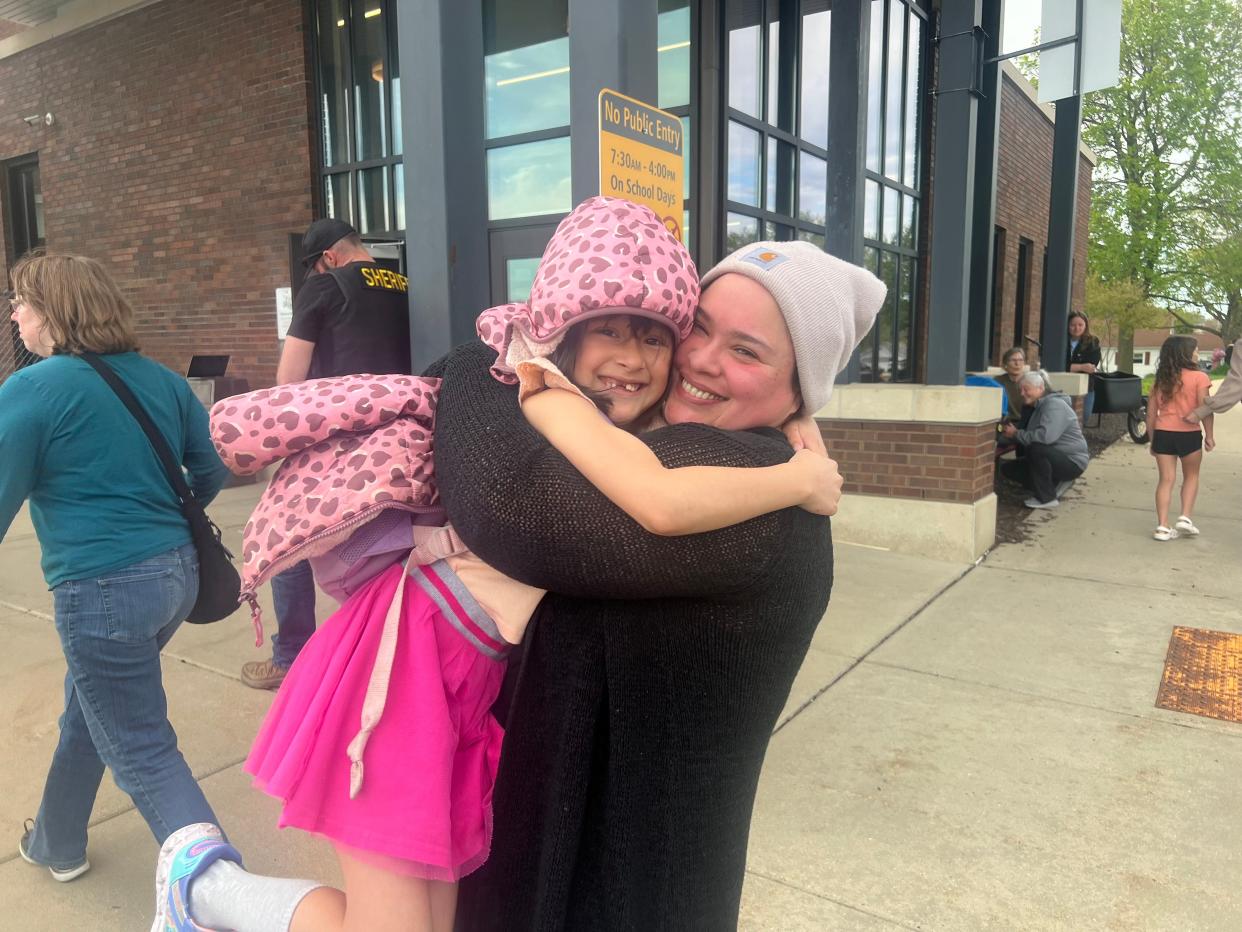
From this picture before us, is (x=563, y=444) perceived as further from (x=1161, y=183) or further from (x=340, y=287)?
(x=1161, y=183)

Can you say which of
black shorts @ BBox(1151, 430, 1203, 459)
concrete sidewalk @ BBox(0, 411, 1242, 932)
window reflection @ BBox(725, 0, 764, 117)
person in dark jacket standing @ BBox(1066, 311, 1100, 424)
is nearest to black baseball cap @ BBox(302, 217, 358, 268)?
concrete sidewalk @ BBox(0, 411, 1242, 932)

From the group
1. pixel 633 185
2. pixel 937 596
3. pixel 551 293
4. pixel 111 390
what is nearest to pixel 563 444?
pixel 551 293

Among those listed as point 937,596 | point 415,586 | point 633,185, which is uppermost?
point 633,185

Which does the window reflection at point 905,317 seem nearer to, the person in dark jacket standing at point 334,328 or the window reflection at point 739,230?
the window reflection at point 739,230

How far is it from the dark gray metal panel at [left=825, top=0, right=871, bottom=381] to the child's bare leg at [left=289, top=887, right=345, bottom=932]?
20.3 feet

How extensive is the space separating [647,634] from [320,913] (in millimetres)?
786

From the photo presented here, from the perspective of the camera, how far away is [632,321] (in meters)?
1.35

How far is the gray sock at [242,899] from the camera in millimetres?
1547

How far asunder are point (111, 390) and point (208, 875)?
1304 mm

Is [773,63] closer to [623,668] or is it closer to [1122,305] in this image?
[623,668]

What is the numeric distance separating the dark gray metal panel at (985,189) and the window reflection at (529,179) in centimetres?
381

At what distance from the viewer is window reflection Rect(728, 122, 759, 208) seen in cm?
792

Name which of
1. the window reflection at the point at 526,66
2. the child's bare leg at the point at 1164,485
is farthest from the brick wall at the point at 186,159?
the child's bare leg at the point at 1164,485

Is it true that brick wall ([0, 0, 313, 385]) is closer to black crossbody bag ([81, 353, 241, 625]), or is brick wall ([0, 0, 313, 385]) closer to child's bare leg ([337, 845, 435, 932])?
black crossbody bag ([81, 353, 241, 625])
